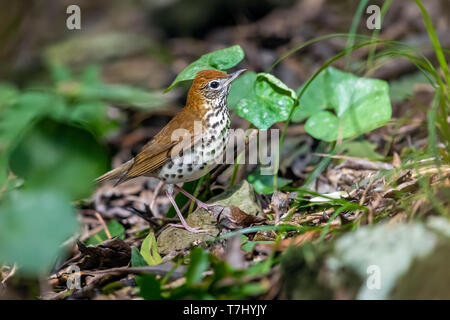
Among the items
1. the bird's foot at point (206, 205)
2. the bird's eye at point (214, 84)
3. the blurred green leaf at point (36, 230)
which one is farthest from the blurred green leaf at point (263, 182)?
the blurred green leaf at point (36, 230)

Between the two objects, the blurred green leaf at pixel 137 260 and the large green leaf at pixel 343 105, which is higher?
the large green leaf at pixel 343 105

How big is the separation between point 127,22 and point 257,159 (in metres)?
5.59

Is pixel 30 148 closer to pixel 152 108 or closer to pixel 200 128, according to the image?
pixel 200 128

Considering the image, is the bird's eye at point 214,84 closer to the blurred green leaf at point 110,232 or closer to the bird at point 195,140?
the bird at point 195,140

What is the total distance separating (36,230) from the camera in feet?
7.66

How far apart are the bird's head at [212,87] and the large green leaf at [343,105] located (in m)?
0.62

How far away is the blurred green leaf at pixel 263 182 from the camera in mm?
3942

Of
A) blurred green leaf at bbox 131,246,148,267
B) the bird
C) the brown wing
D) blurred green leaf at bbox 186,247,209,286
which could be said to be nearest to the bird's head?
the bird

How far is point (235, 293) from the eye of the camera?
8.00ft

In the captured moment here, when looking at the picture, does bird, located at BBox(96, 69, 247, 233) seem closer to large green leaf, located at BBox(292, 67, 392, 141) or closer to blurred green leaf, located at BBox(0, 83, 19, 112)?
large green leaf, located at BBox(292, 67, 392, 141)

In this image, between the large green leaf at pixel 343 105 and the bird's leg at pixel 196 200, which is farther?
the large green leaf at pixel 343 105

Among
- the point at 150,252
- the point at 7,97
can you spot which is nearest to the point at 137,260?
the point at 150,252

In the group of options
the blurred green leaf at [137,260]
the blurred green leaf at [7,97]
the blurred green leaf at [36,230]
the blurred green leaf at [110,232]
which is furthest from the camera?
the blurred green leaf at [7,97]

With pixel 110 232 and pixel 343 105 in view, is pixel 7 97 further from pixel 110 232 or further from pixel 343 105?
pixel 343 105
